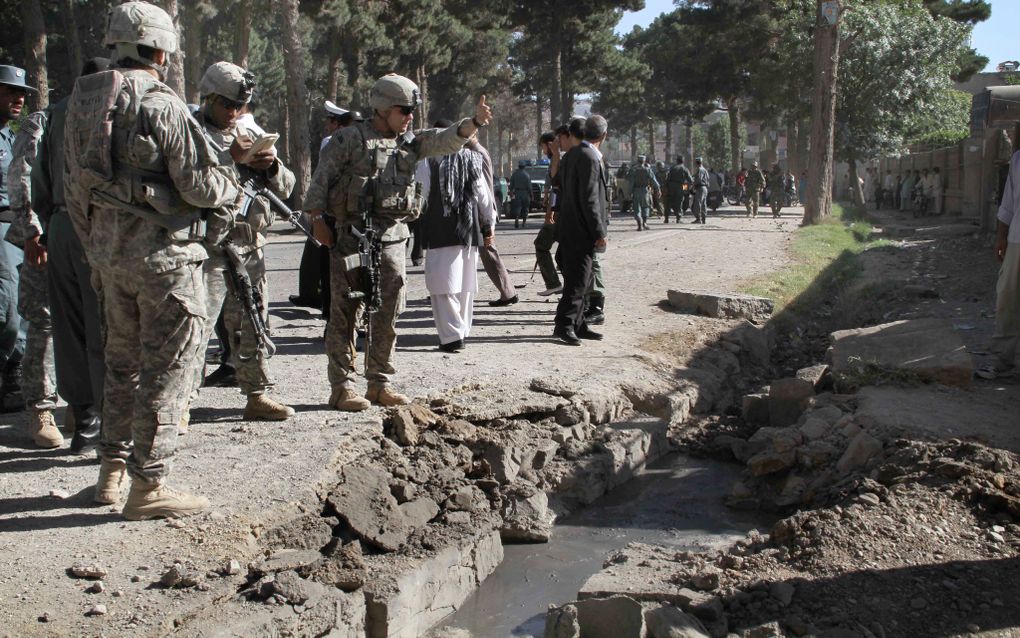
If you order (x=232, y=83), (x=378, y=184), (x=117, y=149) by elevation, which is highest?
(x=232, y=83)

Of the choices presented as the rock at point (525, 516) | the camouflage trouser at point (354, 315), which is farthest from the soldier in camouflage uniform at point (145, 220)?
the rock at point (525, 516)

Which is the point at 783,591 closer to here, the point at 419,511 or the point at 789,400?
the point at 419,511

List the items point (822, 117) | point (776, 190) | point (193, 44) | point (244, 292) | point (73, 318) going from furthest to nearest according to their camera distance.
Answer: point (193, 44), point (776, 190), point (822, 117), point (244, 292), point (73, 318)

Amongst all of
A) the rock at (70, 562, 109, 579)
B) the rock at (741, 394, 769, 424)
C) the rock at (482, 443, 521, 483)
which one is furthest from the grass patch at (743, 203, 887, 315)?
the rock at (70, 562, 109, 579)

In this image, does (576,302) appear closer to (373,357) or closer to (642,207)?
(373,357)

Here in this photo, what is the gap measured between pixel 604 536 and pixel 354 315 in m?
1.86

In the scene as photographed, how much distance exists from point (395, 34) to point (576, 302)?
95.1 ft

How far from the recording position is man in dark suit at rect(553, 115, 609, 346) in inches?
312

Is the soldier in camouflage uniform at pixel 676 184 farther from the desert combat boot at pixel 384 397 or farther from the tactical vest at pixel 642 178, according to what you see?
the desert combat boot at pixel 384 397

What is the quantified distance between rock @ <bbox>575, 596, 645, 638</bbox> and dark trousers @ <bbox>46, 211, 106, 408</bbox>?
2458 mm

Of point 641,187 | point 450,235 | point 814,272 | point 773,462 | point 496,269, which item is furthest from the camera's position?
point 641,187

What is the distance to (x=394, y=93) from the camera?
5422mm

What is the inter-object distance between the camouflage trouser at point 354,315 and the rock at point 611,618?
2253mm

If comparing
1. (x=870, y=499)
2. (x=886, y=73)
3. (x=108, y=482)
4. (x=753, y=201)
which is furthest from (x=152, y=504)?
(x=886, y=73)
